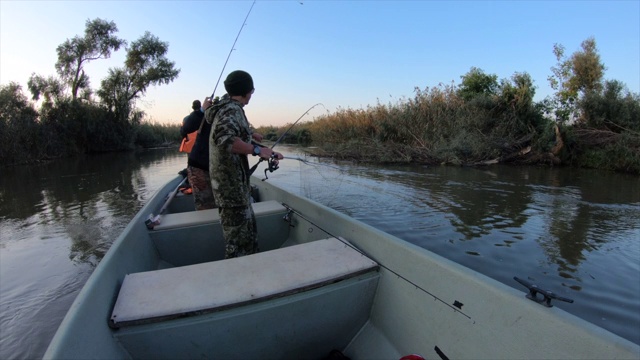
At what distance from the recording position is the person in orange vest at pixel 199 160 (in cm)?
369

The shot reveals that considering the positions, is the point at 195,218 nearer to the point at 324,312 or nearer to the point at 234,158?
the point at 234,158

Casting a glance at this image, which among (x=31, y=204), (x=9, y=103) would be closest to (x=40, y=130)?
(x=9, y=103)

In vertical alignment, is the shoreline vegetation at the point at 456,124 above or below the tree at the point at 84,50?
below

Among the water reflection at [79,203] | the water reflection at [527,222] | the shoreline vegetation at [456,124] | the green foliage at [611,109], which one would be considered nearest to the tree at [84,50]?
the shoreline vegetation at [456,124]

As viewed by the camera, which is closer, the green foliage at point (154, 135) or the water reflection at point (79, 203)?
the water reflection at point (79, 203)

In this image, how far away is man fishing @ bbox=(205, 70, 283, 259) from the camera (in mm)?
2482

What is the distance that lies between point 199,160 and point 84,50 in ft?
106

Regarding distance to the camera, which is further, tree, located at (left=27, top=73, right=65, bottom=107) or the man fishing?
tree, located at (left=27, top=73, right=65, bottom=107)

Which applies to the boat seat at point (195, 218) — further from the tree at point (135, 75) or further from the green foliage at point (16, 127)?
the tree at point (135, 75)

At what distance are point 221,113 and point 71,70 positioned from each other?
108 ft

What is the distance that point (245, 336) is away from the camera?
186 cm

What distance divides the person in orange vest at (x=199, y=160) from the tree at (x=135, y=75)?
103 feet

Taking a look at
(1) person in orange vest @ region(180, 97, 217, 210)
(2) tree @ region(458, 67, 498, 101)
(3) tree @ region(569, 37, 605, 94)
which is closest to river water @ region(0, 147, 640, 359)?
(1) person in orange vest @ region(180, 97, 217, 210)

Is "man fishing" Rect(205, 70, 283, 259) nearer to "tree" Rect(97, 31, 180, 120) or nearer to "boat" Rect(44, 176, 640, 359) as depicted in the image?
"boat" Rect(44, 176, 640, 359)
